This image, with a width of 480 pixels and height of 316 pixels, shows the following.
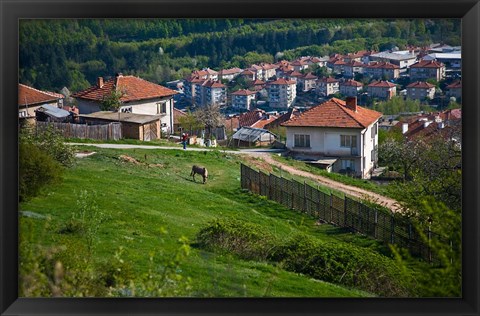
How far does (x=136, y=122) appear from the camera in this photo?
19.5 ft

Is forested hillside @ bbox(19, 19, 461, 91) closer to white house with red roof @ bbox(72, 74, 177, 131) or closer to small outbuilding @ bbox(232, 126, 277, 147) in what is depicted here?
white house with red roof @ bbox(72, 74, 177, 131)

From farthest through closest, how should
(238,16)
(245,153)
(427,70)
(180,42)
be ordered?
(245,153), (427,70), (180,42), (238,16)

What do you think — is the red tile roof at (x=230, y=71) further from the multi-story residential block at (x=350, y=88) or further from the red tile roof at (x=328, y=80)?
the multi-story residential block at (x=350, y=88)

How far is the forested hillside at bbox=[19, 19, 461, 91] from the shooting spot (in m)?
4.51

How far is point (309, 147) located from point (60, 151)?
6.11 ft

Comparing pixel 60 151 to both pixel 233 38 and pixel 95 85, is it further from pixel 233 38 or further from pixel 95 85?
pixel 233 38

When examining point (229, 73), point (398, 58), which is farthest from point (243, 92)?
point (398, 58)

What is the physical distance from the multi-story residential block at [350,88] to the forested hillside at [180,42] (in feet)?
0.87

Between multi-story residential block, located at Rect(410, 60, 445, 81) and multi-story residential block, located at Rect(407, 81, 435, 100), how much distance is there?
1.5 inches

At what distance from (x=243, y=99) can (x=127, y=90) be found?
91 centimetres

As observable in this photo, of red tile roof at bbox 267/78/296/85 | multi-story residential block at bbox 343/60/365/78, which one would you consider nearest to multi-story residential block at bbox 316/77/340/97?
multi-story residential block at bbox 343/60/365/78

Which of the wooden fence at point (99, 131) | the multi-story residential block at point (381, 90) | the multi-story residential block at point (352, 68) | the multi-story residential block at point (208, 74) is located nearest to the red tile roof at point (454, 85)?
the multi-story residential block at point (381, 90)

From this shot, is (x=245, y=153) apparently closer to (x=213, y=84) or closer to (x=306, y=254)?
(x=213, y=84)

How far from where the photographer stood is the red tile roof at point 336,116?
5602 millimetres
